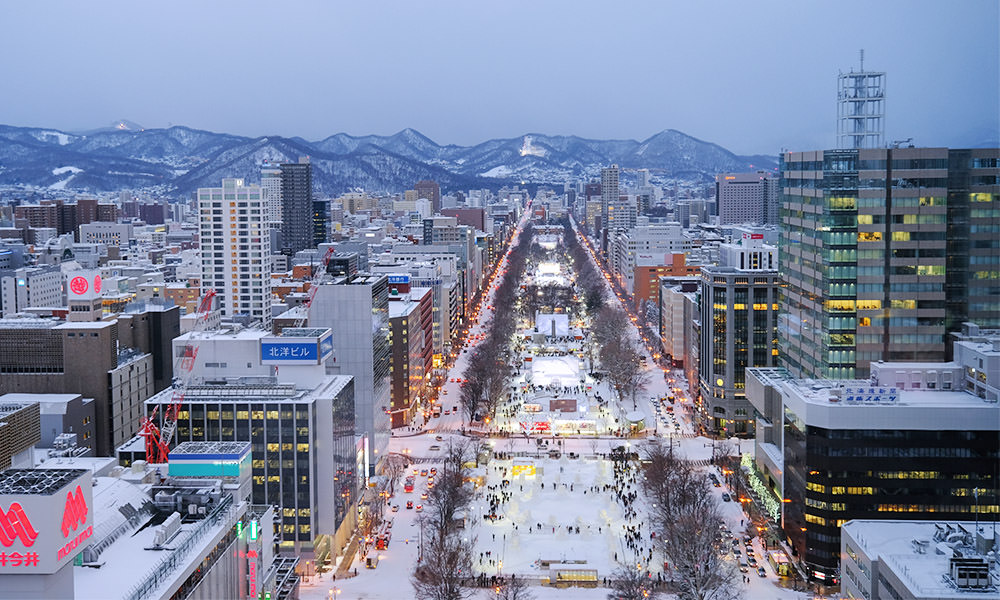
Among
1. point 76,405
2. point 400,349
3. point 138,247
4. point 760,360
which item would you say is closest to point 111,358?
point 76,405

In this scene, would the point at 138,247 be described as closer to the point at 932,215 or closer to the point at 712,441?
the point at 712,441

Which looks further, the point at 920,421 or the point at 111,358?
the point at 111,358

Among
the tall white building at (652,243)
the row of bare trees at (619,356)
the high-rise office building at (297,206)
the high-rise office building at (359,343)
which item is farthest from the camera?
the high-rise office building at (297,206)

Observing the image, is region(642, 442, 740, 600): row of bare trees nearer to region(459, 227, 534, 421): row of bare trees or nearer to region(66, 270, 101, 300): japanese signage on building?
region(459, 227, 534, 421): row of bare trees

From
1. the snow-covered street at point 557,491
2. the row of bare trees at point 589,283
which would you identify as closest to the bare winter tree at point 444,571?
the snow-covered street at point 557,491

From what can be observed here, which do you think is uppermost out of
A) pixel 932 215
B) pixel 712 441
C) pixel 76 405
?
pixel 932 215

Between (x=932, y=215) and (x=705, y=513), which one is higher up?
(x=932, y=215)

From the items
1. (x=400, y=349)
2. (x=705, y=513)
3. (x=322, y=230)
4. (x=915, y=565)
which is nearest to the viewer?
(x=915, y=565)

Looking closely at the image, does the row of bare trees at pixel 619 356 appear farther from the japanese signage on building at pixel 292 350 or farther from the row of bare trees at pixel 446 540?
the japanese signage on building at pixel 292 350
